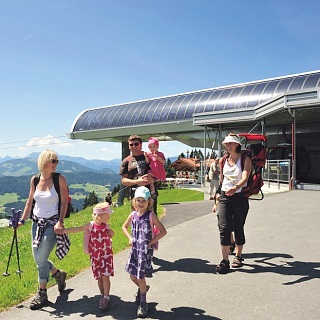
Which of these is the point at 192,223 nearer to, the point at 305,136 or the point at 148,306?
the point at 148,306

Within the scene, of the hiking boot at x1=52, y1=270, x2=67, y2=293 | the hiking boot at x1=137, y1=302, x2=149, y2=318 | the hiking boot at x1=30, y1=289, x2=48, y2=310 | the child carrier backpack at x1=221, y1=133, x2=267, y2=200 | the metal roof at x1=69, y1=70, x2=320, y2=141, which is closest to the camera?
the hiking boot at x1=137, y1=302, x2=149, y2=318

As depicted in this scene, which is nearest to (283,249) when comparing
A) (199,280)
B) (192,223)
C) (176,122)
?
(199,280)

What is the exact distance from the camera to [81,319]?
382 centimetres

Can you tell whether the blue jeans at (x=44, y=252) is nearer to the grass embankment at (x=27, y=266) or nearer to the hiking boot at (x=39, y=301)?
the hiking boot at (x=39, y=301)

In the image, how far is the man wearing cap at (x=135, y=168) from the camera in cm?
539

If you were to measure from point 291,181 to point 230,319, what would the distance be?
13626mm

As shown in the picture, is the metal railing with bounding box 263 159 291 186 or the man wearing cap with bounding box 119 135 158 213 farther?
the metal railing with bounding box 263 159 291 186

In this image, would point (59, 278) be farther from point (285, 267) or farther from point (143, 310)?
point (285, 267)

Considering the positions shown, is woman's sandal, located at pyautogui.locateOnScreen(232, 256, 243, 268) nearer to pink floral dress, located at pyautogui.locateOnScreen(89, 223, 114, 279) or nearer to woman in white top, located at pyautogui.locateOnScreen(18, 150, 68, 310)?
pink floral dress, located at pyautogui.locateOnScreen(89, 223, 114, 279)

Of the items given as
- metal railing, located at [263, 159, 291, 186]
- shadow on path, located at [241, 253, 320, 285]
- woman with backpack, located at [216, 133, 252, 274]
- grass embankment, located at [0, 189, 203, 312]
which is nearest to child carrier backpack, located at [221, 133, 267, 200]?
woman with backpack, located at [216, 133, 252, 274]

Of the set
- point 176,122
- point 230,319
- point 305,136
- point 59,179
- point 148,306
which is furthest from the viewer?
point 176,122

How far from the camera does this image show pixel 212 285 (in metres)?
4.64

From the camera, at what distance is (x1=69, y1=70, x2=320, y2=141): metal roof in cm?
3039

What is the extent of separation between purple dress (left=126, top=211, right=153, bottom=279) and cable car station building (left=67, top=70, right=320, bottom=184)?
13.6m
